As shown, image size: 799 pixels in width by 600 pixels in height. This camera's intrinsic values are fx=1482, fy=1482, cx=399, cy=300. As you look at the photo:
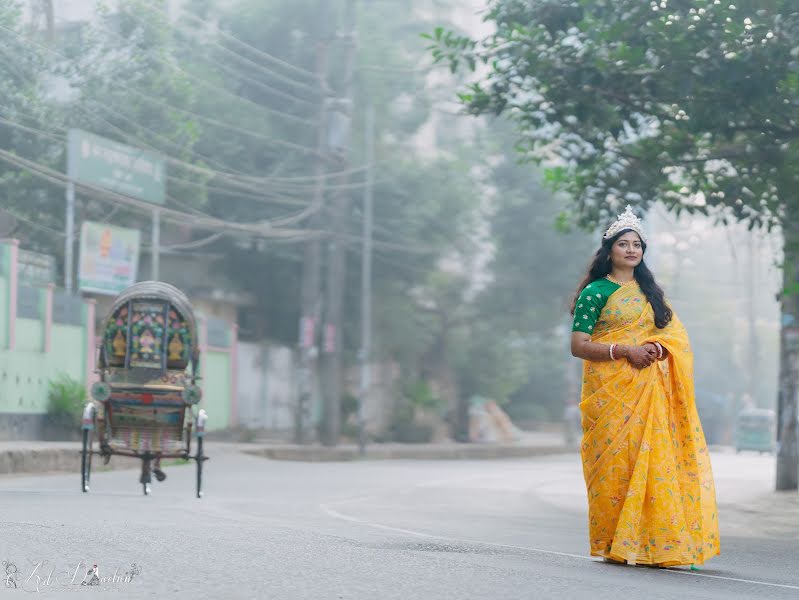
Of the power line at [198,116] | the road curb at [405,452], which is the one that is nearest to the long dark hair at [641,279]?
the power line at [198,116]

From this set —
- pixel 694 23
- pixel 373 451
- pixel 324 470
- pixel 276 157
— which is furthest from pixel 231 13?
pixel 694 23

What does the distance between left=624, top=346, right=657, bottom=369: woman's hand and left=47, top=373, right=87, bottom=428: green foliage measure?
19441mm

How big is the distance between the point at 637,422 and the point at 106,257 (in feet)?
74.1

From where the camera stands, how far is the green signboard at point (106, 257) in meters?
29.2

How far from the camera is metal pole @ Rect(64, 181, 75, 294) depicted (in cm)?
2784

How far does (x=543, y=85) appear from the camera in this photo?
49.8 feet

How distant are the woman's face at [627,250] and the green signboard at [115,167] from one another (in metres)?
19.8

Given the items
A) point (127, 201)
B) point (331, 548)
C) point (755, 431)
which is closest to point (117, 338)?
point (331, 548)

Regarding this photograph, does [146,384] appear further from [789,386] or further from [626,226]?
[789,386]

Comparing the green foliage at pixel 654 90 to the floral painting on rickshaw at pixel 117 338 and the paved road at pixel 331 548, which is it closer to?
the paved road at pixel 331 548

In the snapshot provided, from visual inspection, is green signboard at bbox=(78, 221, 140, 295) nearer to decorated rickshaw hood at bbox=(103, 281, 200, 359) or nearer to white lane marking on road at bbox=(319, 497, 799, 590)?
decorated rickshaw hood at bbox=(103, 281, 200, 359)

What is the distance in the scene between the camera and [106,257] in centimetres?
2988

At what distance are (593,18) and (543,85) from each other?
106 centimetres

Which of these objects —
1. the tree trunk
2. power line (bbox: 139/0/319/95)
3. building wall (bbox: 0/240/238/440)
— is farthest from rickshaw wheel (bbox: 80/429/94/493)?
power line (bbox: 139/0/319/95)
